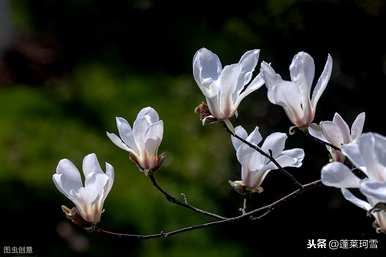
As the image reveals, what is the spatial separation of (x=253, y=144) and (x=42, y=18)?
3361 millimetres

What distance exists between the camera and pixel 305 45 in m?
2.52

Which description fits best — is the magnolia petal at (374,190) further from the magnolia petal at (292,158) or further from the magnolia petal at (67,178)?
the magnolia petal at (67,178)

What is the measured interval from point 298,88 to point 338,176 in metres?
0.20

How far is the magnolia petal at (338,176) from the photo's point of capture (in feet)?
3.39

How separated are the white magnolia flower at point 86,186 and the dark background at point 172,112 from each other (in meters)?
1.33

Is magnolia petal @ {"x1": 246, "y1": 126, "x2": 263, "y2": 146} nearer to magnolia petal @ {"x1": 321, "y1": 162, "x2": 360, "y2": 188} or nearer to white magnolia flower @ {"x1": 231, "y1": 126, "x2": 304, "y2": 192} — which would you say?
white magnolia flower @ {"x1": 231, "y1": 126, "x2": 304, "y2": 192}

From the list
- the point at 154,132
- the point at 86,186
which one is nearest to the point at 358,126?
the point at 154,132

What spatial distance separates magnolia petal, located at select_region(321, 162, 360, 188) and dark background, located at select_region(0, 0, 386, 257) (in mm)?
1476

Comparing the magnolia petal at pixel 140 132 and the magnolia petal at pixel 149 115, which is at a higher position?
the magnolia petal at pixel 149 115

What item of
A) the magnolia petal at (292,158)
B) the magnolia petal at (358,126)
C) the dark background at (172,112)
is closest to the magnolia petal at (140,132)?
the magnolia petal at (292,158)

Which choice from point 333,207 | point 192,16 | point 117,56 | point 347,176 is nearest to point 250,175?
point 347,176

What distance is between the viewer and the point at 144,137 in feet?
4.20

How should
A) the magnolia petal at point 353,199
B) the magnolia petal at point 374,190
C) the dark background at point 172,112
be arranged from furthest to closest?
the dark background at point 172,112 → the magnolia petal at point 353,199 → the magnolia petal at point 374,190

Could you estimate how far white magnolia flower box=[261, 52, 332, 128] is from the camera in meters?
1.16
